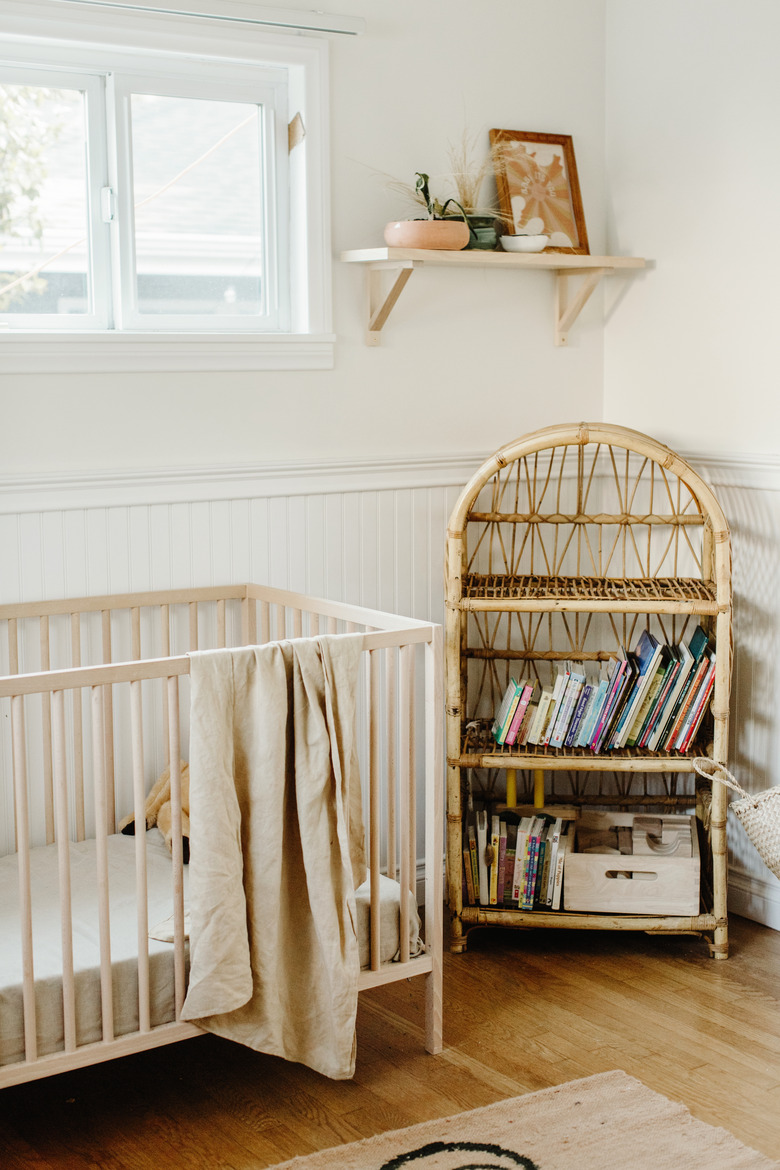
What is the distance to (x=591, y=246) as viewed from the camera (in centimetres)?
313

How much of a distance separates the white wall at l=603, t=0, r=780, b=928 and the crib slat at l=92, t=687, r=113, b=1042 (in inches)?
62.5

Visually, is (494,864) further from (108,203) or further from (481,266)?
(108,203)

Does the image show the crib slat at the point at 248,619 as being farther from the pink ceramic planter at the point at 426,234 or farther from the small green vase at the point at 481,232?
the small green vase at the point at 481,232

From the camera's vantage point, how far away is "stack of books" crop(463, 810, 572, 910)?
8.82 feet

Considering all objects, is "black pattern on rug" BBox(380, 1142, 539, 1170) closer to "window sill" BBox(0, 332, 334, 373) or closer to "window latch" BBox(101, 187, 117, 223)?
"window sill" BBox(0, 332, 334, 373)

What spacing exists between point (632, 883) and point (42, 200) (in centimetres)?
192

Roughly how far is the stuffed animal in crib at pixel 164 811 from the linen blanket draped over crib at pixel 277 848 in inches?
15.6

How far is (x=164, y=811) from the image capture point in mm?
2424

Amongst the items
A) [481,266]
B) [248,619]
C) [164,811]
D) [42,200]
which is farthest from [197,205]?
[164,811]

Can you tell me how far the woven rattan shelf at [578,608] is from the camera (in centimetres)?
263

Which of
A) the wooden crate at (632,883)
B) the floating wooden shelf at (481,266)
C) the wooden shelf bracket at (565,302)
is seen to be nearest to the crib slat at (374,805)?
the wooden crate at (632,883)

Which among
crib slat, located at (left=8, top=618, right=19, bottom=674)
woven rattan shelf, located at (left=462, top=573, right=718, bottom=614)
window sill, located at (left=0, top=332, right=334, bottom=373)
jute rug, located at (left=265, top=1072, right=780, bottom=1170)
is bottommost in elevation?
jute rug, located at (left=265, top=1072, right=780, bottom=1170)

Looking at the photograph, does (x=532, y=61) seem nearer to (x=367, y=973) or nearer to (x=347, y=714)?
(x=347, y=714)

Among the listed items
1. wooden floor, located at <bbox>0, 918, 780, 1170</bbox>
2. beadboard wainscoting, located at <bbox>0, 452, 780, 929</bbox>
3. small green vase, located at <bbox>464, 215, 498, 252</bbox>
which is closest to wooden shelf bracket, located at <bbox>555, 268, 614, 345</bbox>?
small green vase, located at <bbox>464, 215, 498, 252</bbox>
